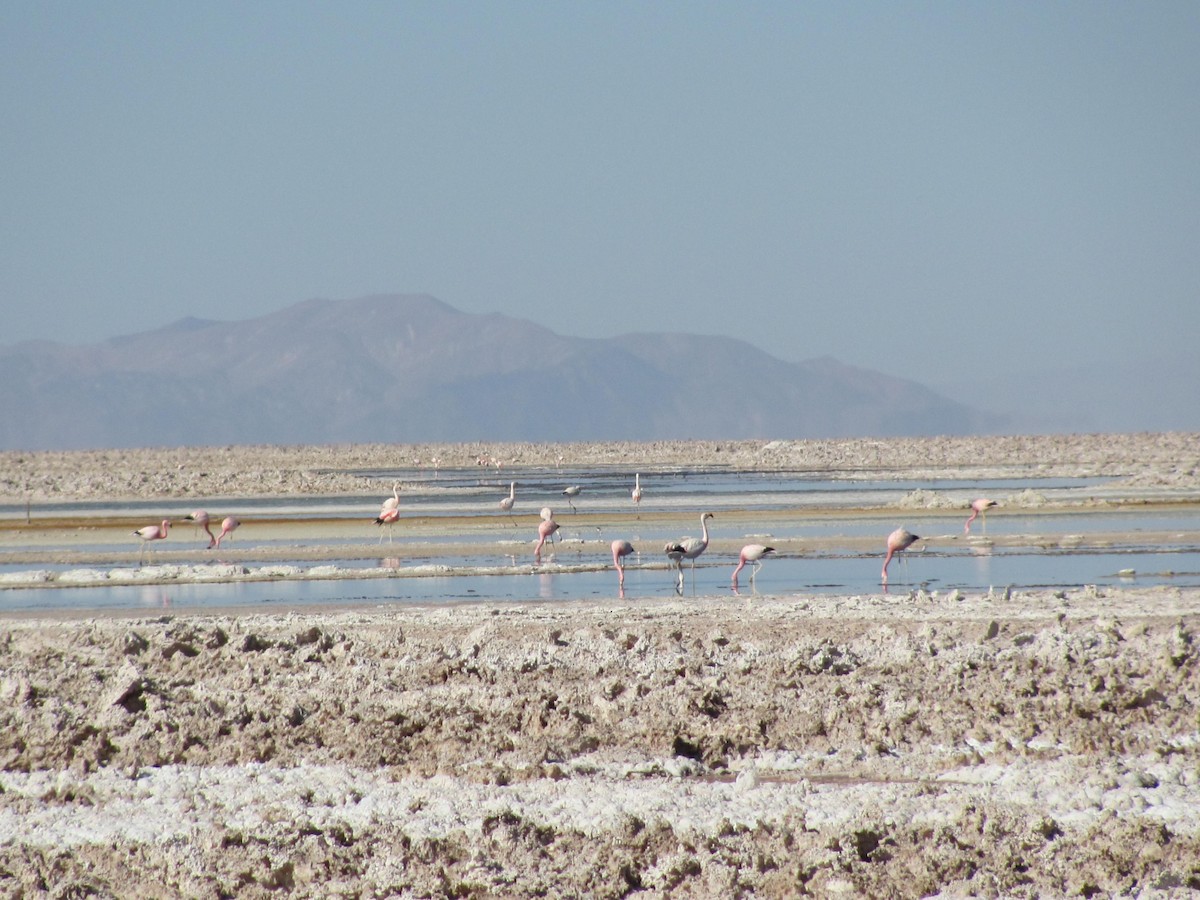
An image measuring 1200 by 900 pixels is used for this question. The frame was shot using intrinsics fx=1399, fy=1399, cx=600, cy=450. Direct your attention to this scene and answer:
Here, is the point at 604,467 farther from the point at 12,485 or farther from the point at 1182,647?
the point at 1182,647

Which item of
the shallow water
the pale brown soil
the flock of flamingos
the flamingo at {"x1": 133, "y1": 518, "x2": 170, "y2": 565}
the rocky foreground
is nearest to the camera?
the rocky foreground

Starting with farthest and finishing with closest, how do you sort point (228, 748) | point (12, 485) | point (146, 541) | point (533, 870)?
point (12, 485), point (146, 541), point (228, 748), point (533, 870)

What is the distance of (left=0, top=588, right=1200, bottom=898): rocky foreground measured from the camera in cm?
649

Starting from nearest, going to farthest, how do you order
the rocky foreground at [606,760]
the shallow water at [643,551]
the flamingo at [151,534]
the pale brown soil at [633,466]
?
the rocky foreground at [606,760] < the shallow water at [643,551] < the flamingo at [151,534] < the pale brown soil at [633,466]

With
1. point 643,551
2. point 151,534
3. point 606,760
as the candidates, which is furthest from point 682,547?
point 151,534

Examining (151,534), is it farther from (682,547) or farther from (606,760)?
(606,760)

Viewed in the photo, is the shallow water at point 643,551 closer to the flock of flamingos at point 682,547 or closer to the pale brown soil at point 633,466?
the flock of flamingos at point 682,547

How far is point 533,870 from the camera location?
21.5 feet

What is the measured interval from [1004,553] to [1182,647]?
36.9 feet

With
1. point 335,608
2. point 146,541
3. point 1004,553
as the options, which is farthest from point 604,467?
point 335,608

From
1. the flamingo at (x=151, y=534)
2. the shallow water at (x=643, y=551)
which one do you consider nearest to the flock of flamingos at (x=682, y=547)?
the flamingo at (x=151, y=534)

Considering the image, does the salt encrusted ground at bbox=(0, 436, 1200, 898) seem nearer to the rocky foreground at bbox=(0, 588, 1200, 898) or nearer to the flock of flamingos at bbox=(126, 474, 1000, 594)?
the rocky foreground at bbox=(0, 588, 1200, 898)

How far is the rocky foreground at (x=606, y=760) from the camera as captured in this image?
6.49 metres

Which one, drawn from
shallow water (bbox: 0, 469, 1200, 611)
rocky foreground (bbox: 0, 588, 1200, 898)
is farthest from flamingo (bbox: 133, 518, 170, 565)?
rocky foreground (bbox: 0, 588, 1200, 898)
